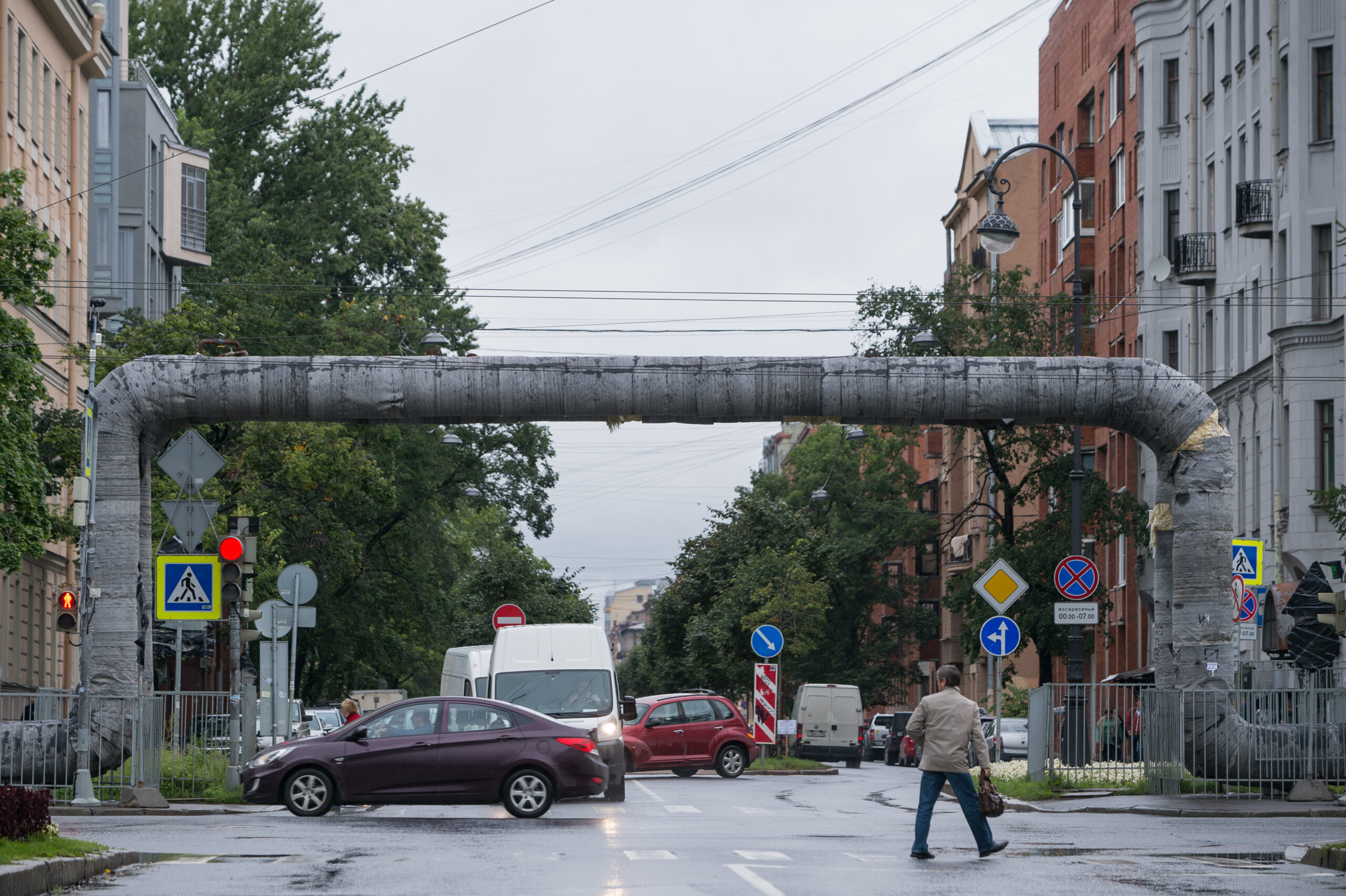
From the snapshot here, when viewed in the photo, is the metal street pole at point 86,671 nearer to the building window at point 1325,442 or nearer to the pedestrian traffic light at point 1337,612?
the pedestrian traffic light at point 1337,612

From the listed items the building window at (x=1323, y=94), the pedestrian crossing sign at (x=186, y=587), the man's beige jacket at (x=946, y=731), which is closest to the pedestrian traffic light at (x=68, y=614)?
the pedestrian crossing sign at (x=186, y=587)

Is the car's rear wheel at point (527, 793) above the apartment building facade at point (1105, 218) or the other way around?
the other way around

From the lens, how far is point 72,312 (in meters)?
51.3

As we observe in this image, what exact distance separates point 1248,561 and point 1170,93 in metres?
32.3

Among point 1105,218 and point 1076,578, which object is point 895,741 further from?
point 1076,578

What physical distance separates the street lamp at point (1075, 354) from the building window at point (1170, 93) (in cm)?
2641

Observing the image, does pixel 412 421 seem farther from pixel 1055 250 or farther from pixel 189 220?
pixel 1055 250

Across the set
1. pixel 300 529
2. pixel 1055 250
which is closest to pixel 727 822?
pixel 300 529

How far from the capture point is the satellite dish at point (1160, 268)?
5703cm

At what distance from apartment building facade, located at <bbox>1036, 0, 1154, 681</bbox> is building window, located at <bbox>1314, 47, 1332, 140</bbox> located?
481 inches

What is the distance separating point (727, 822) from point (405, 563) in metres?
34.9

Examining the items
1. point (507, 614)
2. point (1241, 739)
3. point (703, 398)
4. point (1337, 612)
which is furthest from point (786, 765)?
point (1337, 612)

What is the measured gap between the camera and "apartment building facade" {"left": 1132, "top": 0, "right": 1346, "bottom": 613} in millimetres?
44781

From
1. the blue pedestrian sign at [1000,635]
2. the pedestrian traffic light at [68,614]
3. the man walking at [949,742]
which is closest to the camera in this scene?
the man walking at [949,742]
